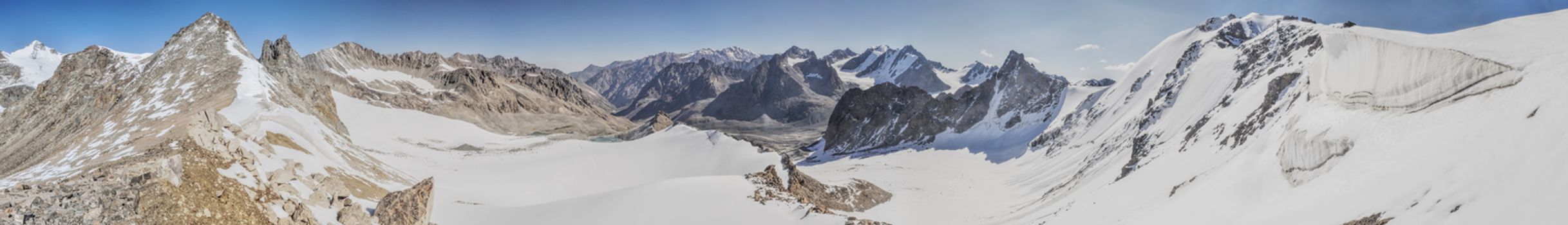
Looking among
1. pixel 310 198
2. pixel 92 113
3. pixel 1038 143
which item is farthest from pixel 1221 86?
pixel 92 113

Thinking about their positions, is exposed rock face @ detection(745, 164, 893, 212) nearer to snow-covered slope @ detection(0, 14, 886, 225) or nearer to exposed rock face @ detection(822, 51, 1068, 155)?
snow-covered slope @ detection(0, 14, 886, 225)

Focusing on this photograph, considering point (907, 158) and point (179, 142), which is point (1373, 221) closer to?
point (179, 142)

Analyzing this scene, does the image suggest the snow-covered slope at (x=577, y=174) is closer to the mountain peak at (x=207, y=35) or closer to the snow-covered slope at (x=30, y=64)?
the mountain peak at (x=207, y=35)

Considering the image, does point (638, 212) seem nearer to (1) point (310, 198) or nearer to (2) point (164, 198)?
(1) point (310, 198)

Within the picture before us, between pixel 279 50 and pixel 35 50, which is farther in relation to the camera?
pixel 35 50

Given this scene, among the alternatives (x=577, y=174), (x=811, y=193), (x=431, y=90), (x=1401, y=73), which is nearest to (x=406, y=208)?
(x=811, y=193)

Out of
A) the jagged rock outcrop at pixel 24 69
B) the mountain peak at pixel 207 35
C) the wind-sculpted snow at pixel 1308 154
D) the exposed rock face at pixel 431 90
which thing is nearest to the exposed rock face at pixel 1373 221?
the wind-sculpted snow at pixel 1308 154

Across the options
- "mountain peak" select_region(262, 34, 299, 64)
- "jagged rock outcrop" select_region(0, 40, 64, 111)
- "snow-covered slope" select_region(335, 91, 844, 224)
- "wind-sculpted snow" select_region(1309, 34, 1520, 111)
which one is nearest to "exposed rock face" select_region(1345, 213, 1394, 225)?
"wind-sculpted snow" select_region(1309, 34, 1520, 111)
